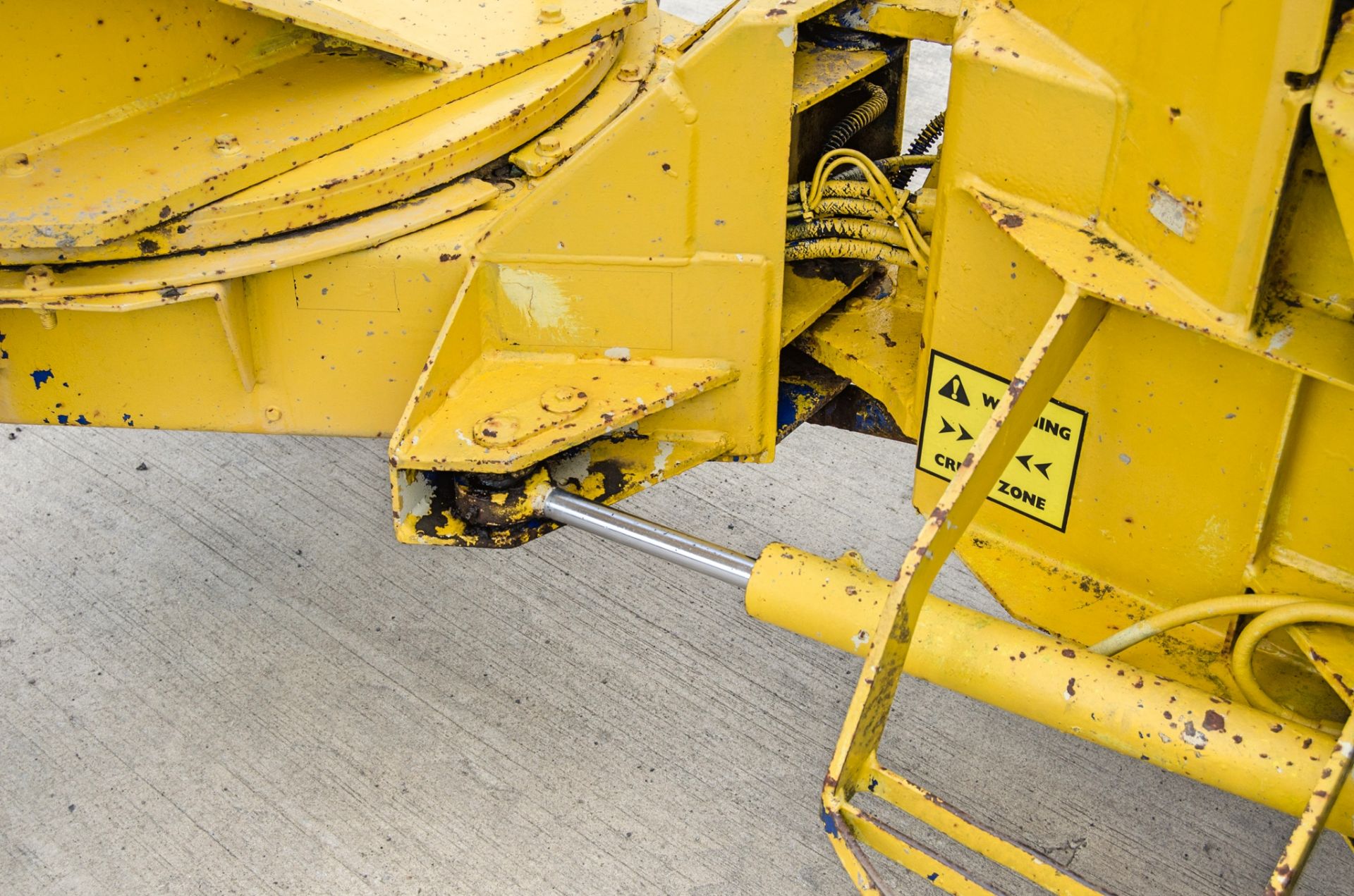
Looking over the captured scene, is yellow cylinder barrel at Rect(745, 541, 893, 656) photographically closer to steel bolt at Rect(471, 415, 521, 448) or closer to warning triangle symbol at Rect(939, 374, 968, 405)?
warning triangle symbol at Rect(939, 374, 968, 405)

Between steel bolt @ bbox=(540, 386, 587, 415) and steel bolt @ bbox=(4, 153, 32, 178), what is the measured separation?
866 mm

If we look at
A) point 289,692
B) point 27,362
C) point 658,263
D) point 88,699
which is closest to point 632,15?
point 658,263

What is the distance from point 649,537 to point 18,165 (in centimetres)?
114

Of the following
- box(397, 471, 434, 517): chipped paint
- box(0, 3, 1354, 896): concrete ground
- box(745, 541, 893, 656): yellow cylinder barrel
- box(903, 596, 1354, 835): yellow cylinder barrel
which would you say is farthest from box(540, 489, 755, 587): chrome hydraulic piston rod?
box(0, 3, 1354, 896): concrete ground

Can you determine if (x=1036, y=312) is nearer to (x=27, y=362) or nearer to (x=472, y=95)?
(x=472, y=95)

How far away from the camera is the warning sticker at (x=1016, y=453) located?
1776 millimetres

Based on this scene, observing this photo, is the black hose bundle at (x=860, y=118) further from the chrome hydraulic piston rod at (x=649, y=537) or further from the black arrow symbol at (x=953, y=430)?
the chrome hydraulic piston rod at (x=649, y=537)

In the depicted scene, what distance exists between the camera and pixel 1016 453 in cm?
178

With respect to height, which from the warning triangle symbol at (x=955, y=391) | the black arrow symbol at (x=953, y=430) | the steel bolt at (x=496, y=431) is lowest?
the steel bolt at (x=496, y=431)

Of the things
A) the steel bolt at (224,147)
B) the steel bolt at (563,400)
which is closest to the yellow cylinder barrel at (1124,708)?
the steel bolt at (563,400)

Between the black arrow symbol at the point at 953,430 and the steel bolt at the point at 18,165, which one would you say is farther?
the steel bolt at the point at 18,165

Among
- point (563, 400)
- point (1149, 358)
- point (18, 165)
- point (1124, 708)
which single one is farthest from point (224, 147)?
point (1124, 708)

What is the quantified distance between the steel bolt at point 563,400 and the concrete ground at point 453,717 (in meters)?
0.76

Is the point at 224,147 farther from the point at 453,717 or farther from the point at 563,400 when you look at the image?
the point at 453,717
